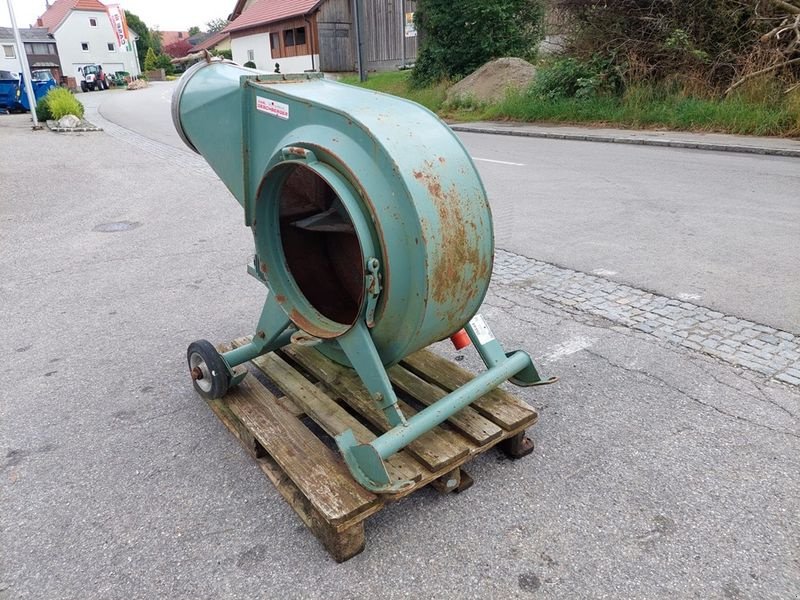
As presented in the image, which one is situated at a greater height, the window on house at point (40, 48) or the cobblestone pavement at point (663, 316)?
the window on house at point (40, 48)

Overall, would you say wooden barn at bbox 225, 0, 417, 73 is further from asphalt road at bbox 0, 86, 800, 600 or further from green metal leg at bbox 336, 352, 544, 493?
green metal leg at bbox 336, 352, 544, 493

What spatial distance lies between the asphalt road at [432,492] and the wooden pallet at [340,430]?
0.10 meters

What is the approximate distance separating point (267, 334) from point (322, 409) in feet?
1.69

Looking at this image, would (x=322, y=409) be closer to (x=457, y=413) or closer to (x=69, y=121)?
(x=457, y=413)

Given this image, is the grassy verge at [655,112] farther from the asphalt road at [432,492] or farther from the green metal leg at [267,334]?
the green metal leg at [267,334]

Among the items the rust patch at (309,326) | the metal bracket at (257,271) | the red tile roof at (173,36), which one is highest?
the red tile roof at (173,36)

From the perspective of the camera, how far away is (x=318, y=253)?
307cm

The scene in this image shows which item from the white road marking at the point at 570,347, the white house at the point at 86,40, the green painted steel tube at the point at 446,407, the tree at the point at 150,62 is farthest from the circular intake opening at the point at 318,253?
the tree at the point at 150,62

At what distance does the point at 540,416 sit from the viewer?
121 inches

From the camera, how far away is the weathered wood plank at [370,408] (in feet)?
7.82

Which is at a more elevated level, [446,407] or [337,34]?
[337,34]

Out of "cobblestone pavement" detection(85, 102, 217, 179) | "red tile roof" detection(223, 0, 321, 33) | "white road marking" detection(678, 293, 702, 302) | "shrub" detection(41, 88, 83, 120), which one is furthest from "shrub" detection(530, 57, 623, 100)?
"red tile roof" detection(223, 0, 321, 33)

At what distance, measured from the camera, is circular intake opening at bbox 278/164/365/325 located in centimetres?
289

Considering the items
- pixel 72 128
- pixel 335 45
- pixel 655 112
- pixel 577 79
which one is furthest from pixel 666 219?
pixel 335 45
